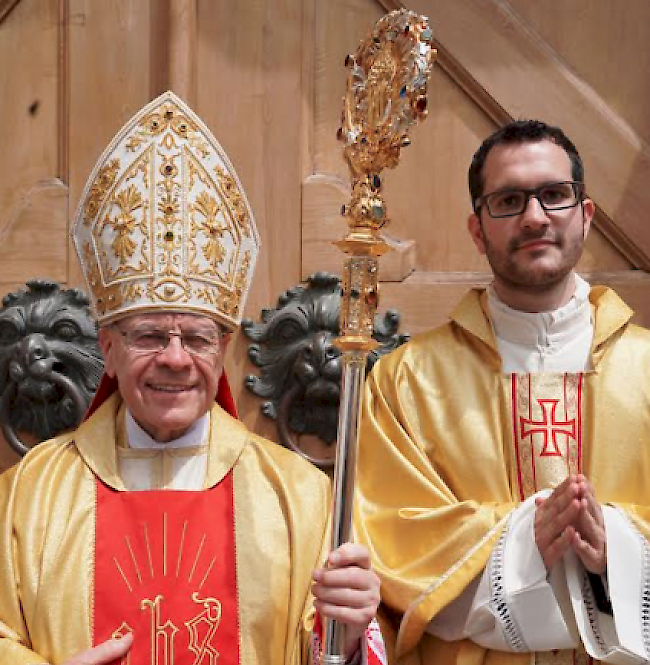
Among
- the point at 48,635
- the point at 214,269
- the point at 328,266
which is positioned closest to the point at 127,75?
the point at 328,266

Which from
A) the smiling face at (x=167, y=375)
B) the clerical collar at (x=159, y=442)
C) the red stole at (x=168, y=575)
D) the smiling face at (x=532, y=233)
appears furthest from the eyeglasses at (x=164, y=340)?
the smiling face at (x=532, y=233)

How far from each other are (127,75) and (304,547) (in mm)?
1477

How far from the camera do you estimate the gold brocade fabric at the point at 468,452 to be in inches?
118

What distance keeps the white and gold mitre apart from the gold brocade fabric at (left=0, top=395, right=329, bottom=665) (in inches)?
9.3

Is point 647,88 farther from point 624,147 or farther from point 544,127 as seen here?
point 544,127

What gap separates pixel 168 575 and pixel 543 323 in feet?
3.13

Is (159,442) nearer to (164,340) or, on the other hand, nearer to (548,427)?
(164,340)

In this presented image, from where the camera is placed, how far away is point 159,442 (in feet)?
9.60

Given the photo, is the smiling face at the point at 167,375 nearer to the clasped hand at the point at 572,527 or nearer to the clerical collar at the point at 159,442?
the clerical collar at the point at 159,442

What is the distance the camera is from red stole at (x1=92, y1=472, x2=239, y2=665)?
278cm

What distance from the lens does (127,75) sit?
3822 mm

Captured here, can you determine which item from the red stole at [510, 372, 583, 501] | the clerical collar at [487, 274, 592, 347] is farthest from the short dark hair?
the red stole at [510, 372, 583, 501]

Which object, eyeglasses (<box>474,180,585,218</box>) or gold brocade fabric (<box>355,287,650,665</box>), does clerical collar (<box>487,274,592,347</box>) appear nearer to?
gold brocade fabric (<box>355,287,650,665</box>)

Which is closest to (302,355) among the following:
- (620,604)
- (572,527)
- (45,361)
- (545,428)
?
(45,361)
